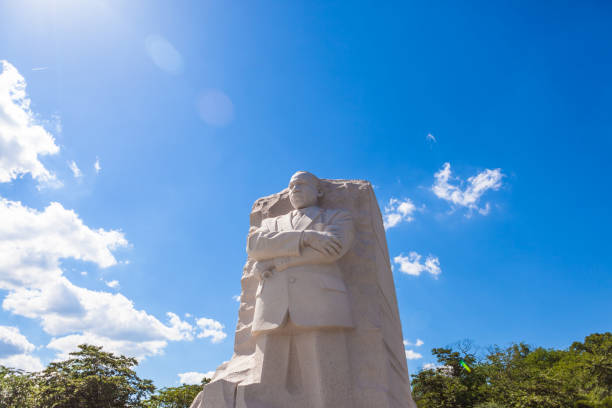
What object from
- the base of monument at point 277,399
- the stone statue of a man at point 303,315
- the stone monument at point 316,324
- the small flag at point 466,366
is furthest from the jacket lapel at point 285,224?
the small flag at point 466,366

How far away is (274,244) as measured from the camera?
15.9ft

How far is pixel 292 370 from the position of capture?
4.50 meters

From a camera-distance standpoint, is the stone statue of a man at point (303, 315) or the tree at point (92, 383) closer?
the stone statue of a man at point (303, 315)

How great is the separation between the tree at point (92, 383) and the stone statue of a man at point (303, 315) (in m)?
13.2

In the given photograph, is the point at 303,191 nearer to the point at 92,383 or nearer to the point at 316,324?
the point at 316,324

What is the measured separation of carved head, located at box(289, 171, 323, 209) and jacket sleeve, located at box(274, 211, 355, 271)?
54 centimetres

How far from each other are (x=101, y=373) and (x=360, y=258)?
48.9 ft

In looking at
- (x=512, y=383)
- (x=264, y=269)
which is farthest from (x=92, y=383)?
(x=512, y=383)

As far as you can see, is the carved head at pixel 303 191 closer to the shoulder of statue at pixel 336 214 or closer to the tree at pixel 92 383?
the shoulder of statue at pixel 336 214

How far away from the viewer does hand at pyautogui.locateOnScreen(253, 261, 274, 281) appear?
4818mm

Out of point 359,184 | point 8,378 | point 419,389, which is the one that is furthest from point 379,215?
point 419,389

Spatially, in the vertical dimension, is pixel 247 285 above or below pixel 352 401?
above

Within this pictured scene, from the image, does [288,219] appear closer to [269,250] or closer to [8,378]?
[269,250]

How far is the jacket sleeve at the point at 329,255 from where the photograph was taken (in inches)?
186
